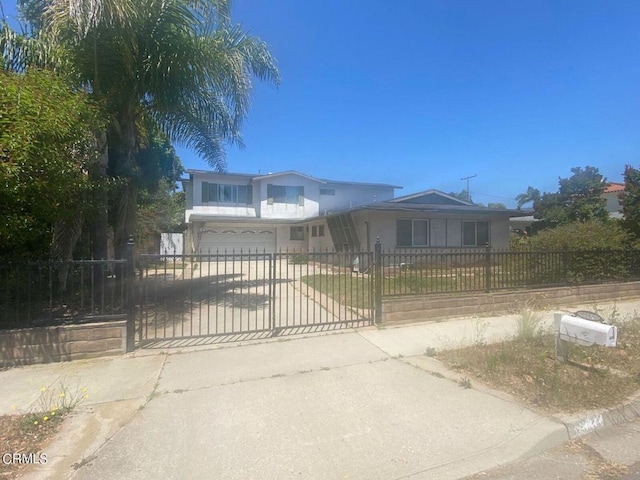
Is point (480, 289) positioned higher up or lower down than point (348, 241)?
lower down

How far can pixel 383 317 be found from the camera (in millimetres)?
7020

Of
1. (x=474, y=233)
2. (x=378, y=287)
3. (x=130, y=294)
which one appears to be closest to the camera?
(x=130, y=294)

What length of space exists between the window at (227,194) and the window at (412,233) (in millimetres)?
12791

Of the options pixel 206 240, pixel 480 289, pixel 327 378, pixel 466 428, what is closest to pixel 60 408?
Answer: pixel 327 378

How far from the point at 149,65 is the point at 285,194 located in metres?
19.0

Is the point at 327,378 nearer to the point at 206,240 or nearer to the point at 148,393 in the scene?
the point at 148,393

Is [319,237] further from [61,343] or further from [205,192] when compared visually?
[61,343]

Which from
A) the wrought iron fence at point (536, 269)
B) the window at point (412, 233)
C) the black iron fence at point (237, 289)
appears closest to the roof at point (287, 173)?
the window at point (412, 233)

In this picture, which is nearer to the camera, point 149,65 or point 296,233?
point 149,65

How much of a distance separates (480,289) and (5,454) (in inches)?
329

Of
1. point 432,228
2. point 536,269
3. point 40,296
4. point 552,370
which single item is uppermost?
point 432,228

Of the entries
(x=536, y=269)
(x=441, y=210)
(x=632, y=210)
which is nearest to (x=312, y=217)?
(x=441, y=210)

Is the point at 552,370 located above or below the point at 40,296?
below

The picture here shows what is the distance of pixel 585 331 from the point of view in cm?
434
